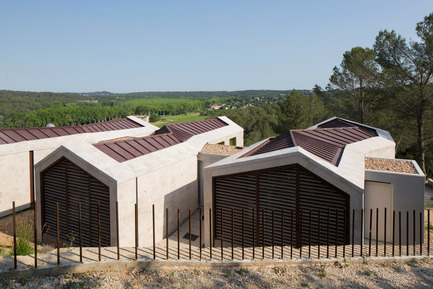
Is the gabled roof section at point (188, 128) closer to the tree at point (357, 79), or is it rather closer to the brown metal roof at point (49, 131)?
the brown metal roof at point (49, 131)

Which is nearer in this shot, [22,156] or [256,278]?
[256,278]

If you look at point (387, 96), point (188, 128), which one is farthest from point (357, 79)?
point (188, 128)

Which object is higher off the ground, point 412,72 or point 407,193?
point 412,72

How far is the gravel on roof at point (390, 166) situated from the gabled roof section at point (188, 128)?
10.7 m

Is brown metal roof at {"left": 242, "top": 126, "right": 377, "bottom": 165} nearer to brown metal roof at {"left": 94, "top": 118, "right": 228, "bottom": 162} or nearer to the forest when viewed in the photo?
brown metal roof at {"left": 94, "top": 118, "right": 228, "bottom": 162}

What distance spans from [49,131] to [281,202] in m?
16.1

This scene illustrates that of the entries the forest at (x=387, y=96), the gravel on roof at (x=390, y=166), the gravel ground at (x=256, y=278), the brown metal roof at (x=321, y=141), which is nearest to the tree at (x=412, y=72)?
the forest at (x=387, y=96)

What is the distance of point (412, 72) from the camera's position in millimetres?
25453

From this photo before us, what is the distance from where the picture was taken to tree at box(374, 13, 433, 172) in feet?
78.3

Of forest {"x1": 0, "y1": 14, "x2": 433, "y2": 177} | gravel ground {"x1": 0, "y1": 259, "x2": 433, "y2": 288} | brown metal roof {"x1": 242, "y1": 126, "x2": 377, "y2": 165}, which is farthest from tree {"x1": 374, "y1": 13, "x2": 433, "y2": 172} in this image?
gravel ground {"x1": 0, "y1": 259, "x2": 433, "y2": 288}

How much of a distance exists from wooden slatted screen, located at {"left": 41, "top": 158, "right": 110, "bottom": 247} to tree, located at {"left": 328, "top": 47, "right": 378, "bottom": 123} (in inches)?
1029

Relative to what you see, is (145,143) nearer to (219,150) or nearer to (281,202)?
(219,150)

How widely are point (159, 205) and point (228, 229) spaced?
3488 millimetres

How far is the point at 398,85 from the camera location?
25719 millimetres
